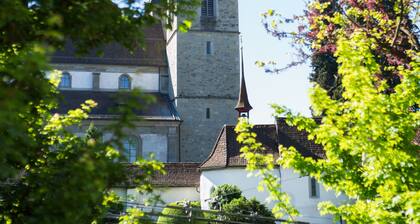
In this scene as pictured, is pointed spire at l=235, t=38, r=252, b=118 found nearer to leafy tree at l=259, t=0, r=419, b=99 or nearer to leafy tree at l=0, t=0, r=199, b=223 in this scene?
leafy tree at l=259, t=0, r=419, b=99

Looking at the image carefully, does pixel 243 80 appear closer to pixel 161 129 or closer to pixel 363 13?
pixel 161 129

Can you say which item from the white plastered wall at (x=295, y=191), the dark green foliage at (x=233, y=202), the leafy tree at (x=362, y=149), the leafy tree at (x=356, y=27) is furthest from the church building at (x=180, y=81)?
the leafy tree at (x=362, y=149)

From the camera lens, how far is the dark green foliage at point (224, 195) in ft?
80.1

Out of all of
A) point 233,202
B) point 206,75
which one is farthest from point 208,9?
point 233,202

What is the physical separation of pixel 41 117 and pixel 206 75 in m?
32.5

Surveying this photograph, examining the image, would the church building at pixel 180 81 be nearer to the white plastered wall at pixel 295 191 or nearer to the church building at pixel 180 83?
the church building at pixel 180 83

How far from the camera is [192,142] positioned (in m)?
37.2

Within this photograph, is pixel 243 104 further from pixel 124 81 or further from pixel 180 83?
pixel 124 81

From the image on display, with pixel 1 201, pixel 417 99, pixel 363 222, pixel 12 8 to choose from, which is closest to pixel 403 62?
pixel 417 99

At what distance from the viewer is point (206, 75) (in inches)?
1507

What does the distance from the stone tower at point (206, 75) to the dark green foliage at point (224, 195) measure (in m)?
12.1

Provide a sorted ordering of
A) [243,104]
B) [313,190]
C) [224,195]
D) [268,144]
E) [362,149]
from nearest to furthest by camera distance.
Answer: [362,149], [224,195], [313,190], [268,144], [243,104]

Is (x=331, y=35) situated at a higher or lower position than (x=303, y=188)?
higher

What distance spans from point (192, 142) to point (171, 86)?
4.21m
